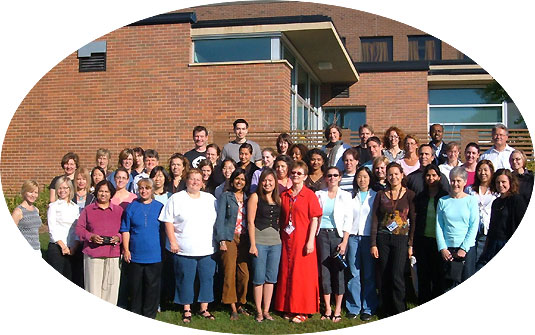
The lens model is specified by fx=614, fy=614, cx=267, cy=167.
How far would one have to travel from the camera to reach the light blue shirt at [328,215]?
6031 mm

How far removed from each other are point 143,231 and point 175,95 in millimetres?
5836

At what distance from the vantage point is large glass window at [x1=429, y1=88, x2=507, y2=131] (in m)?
16.3

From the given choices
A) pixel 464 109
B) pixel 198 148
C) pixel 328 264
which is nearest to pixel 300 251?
pixel 328 264

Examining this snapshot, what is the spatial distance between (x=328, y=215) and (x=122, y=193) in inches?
83.0

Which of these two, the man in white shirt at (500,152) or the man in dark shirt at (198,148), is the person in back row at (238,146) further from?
the man in white shirt at (500,152)

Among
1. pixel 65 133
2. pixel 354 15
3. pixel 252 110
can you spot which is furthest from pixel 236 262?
pixel 354 15

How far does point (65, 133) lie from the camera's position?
11711 millimetres

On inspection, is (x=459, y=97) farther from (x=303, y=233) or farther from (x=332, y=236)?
(x=303, y=233)

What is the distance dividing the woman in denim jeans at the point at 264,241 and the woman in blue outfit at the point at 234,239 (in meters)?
0.14

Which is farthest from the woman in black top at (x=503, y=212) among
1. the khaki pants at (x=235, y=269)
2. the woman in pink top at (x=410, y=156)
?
the khaki pants at (x=235, y=269)

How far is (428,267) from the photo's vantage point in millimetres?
6047

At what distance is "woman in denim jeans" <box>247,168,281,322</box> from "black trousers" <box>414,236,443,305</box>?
138 centimetres

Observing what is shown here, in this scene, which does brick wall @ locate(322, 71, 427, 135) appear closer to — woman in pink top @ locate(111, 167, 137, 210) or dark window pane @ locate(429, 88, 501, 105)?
dark window pane @ locate(429, 88, 501, 105)

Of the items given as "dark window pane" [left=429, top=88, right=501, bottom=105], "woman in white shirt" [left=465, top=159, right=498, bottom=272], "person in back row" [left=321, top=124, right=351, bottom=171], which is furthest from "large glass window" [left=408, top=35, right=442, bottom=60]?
"woman in white shirt" [left=465, top=159, right=498, bottom=272]
